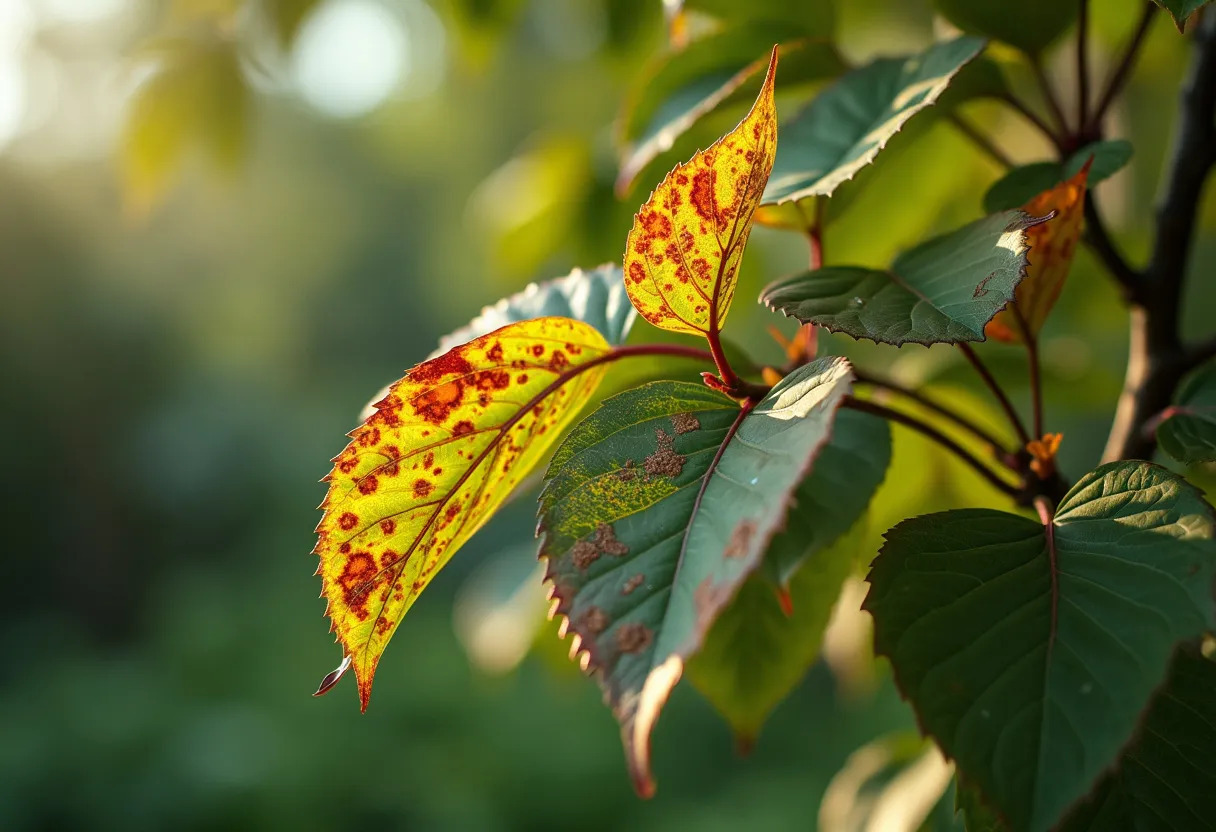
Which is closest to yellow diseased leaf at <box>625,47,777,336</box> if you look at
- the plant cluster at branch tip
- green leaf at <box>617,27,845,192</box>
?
the plant cluster at branch tip

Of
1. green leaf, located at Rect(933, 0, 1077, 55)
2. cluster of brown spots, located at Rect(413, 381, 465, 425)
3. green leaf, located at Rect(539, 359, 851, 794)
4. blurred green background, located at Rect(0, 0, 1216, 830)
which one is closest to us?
green leaf, located at Rect(539, 359, 851, 794)

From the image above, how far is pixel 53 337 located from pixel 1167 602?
6.28 meters

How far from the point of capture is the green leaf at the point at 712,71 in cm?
56

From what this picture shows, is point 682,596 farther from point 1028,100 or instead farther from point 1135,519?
point 1028,100

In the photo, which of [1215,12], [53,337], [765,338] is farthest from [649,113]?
[53,337]

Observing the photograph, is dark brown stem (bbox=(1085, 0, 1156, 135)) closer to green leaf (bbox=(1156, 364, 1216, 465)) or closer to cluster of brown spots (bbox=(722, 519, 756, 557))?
green leaf (bbox=(1156, 364, 1216, 465))

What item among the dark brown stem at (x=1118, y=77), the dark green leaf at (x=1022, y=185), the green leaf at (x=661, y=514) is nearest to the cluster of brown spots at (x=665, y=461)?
the green leaf at (x=661, y=514)

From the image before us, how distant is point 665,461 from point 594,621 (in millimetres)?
70

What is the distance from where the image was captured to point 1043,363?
2.51 ft

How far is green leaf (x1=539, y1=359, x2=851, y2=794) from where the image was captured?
0.26m

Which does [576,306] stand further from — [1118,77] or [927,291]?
[1118,77]

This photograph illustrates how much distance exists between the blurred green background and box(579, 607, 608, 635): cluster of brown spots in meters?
0.31

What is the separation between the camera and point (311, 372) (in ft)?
25.9

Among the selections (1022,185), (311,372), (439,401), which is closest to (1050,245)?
(1022,185)
